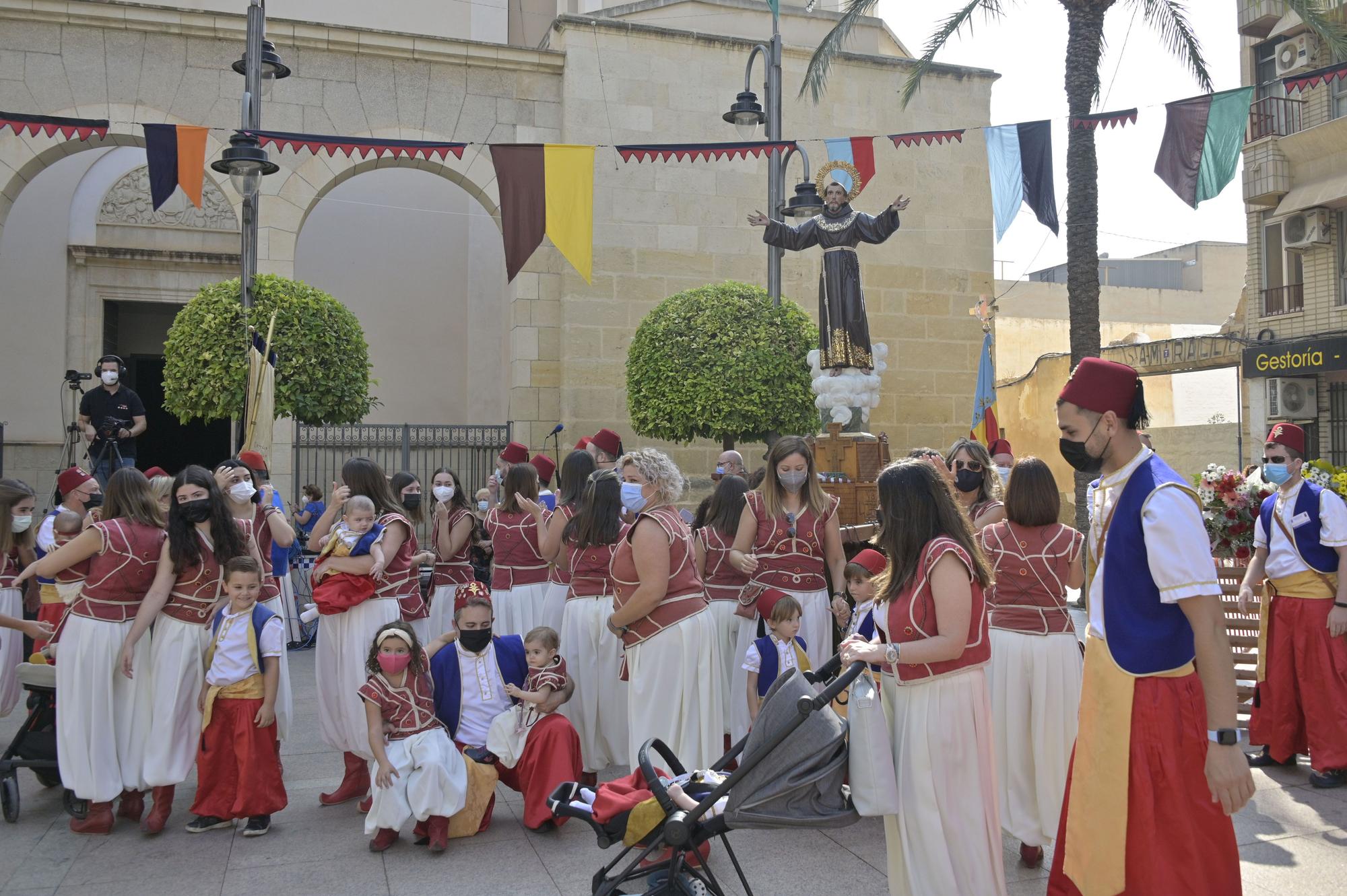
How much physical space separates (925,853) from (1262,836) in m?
2.72

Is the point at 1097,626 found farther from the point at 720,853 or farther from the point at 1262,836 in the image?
the point at 1262,836

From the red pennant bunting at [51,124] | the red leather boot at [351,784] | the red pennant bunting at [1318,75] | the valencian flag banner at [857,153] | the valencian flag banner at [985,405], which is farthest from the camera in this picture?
the valencian flag banner at [985,405]

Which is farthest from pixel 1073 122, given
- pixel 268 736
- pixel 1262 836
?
pixel 268 736

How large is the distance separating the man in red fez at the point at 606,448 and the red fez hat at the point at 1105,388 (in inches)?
191

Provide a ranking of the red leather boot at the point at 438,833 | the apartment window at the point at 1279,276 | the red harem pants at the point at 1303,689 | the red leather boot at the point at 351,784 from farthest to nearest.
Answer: the apartment window at the point at 1279,276 → the red harem pants at the point at 1303,689 → the red leather boot at the point at 351,784 → the red leather boot at the point at 438,833

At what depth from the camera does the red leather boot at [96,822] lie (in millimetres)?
5363

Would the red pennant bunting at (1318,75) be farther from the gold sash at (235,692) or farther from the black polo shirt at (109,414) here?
the black polo shirt at (109,414)

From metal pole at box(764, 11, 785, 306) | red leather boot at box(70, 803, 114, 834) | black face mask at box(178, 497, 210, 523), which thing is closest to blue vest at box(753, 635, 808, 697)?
black face mask at box(178, 497, 210, 523)

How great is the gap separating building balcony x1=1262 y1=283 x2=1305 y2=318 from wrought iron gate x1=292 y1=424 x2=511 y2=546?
594 inches

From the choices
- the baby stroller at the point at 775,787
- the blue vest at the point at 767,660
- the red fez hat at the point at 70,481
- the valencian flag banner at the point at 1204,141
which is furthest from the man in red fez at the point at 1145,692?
the valencian flag banner at the point at 1204,141

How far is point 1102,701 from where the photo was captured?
3.28 meters

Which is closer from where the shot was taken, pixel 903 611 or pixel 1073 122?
pixel 903 611

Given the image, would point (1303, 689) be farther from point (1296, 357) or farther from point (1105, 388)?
point (1296, 357)

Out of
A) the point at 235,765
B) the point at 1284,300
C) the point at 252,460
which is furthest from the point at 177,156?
the point at 1284,300
